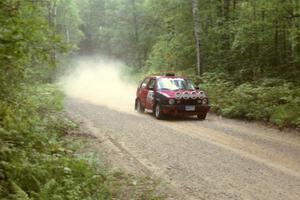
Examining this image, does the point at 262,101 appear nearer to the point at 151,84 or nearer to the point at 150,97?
the point at 150,97

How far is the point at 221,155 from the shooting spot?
32.9ft

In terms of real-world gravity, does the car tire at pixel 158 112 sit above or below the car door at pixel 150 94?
below

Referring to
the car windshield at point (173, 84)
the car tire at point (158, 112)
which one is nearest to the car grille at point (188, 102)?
the car tire at point (158, 112)

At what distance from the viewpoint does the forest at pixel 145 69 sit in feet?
19.7

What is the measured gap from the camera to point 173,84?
18203 mm

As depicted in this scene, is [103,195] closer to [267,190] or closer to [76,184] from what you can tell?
[76,184]

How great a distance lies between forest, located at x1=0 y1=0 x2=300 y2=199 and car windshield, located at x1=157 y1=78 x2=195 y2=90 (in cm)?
172

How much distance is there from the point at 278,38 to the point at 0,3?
2034cm

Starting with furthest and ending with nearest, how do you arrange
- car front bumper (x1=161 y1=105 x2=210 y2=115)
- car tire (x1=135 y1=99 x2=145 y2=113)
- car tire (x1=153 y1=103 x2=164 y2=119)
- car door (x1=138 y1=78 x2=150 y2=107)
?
1. car tire (x1=135 y1=99 x2=145 y2=113)
2. car door (x1=138 y1=78 x2=150 y2=107)
3. car tire (x1=153 y1=103 x2=164 y2=119)
4. car front bumper (x1=161 y1=105 x2=210 y2=115)

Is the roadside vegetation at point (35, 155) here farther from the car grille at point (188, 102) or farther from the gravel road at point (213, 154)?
the car grille at point (188, 102)

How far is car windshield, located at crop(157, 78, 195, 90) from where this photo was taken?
59.0ft

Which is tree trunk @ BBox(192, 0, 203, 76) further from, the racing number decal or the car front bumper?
the car front bumper

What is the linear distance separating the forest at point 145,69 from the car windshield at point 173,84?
1720 mm

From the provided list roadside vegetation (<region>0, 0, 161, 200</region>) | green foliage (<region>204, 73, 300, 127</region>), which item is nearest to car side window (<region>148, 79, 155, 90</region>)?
green foliage (<region>204, 73, 300, 127</region>)
